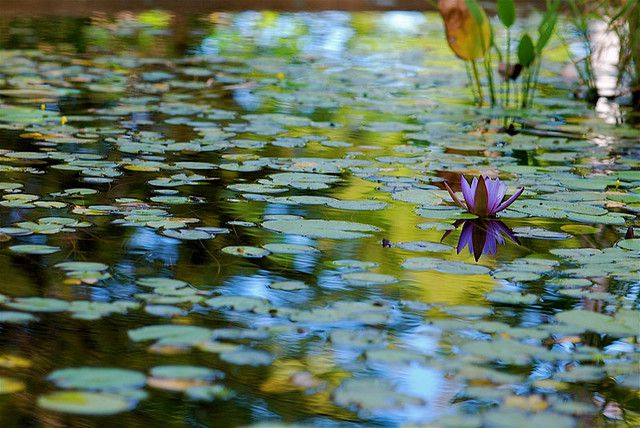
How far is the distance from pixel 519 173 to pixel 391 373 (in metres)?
1.59

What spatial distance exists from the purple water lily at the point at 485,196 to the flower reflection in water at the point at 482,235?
0.08 ft

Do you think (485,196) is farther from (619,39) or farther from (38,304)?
(619,39)

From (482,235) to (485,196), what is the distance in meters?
0.12

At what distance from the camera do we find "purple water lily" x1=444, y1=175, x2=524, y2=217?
230cm

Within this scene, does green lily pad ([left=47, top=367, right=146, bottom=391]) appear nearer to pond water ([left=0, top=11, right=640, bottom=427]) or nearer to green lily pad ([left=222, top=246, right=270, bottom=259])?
pond water ([left=0, top=11, right=640, bottom=427])

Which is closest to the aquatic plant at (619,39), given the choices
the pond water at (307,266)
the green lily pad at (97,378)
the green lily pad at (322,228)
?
the pond water at (307,266)

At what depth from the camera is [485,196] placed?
90.7 inches

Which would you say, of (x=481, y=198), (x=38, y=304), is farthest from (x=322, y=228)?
(x=38, y=304)

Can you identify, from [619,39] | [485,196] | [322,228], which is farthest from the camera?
[619,39]

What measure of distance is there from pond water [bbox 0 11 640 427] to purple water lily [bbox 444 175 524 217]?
0.12ft

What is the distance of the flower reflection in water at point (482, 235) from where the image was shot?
6.93 feet

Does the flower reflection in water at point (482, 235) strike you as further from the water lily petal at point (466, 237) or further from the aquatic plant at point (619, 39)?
the aquatic plant at point (619, 39)

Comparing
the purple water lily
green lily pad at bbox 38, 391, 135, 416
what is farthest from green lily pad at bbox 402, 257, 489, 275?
green lily pad at bbox 38, 391, 135, 416

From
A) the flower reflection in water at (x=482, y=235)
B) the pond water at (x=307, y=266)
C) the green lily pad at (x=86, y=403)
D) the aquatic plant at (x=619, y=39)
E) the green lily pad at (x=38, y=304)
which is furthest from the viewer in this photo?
the aquatic plant at (x=619, y=39)
